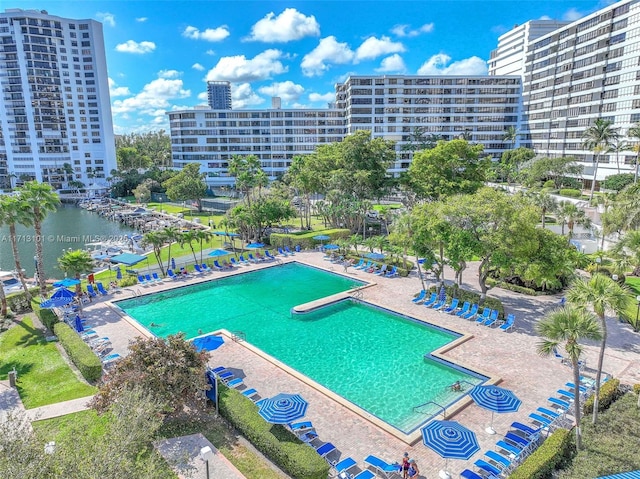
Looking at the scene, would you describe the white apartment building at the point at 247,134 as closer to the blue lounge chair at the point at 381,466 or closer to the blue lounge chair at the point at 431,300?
the blue lounge chair at the point at 431,300

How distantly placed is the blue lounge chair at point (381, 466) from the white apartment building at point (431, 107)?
8786 centimetres

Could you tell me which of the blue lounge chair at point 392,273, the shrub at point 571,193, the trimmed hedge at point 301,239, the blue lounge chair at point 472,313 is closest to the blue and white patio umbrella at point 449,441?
the blue lounge chair at point 472,313

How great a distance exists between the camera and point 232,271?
118ft

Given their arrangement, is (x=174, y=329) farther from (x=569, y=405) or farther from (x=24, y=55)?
(x=24, y=55)

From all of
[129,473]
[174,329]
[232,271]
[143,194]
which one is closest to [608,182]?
[232,271]

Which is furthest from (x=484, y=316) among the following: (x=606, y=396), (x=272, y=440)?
(x=272, y=440)

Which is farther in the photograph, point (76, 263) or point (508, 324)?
point (76, 263)

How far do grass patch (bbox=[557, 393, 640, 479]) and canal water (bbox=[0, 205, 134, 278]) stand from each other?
3922cm

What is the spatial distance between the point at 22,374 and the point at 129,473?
49.3 feet

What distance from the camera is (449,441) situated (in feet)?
41.4

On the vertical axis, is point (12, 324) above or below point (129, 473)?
below

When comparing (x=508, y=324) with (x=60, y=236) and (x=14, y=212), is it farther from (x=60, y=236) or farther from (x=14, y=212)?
(x=60, y=236)

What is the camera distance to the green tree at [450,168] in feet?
140

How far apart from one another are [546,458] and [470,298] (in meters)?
14.4
